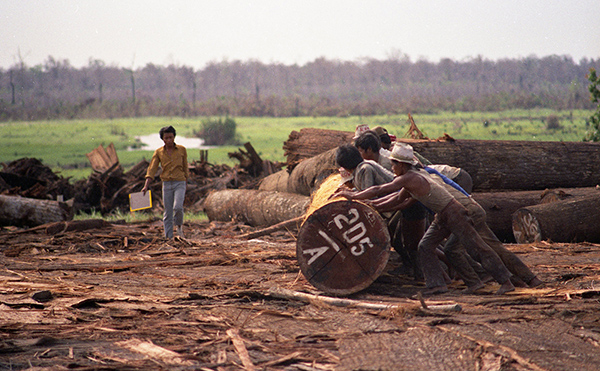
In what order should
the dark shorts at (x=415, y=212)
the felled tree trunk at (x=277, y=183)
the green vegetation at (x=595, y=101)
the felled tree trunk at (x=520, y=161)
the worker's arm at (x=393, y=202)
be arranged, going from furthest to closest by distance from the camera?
the green vegetation at (x=595, y=101) → the felled tree trunk at (x=277, y=183) → the felled tree trunk at (x=520, y=161) → the dark shorts at (x=415, y=212) → the worker's arm at (x=393, y=202)

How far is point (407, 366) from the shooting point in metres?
4.17

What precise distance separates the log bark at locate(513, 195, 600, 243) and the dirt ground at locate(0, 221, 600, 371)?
5.42ft

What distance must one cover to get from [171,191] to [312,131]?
3.73 meters

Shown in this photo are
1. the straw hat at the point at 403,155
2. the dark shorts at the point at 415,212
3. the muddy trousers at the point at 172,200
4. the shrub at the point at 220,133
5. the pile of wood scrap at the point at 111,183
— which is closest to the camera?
the straw hat at the point at 403,155

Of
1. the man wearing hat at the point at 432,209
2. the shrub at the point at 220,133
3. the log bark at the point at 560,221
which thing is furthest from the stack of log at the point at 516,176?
the shrub at the point at 220,133

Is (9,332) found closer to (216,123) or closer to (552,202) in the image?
(552,202)

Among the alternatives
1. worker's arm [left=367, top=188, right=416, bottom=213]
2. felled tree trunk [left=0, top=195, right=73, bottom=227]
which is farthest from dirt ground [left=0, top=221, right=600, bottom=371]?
felled tree trunk [left=0, top=195, right=73, bottom=227]

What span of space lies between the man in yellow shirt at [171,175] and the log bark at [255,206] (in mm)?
2303

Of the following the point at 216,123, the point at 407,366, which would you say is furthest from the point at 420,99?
the point at 407,366

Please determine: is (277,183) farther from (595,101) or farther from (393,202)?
(595,101)

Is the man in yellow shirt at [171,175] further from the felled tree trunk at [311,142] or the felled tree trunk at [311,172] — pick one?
the felled tree trunk at [311,142]

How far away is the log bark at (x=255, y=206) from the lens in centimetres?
1245

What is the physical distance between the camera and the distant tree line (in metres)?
66.7

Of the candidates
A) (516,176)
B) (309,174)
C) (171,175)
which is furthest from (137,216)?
(516,176)
